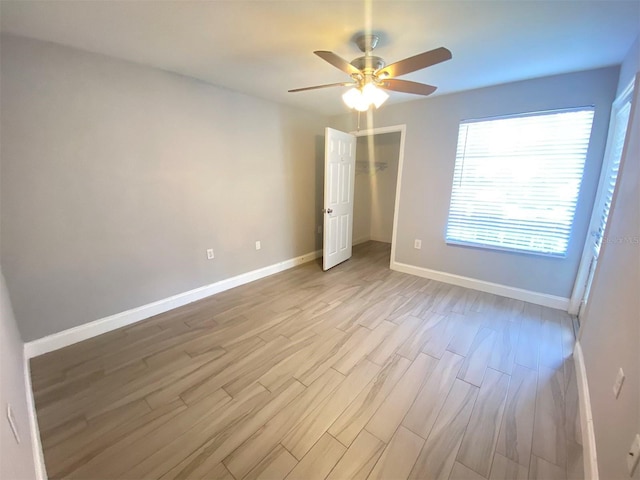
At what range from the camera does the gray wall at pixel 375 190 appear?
520cm

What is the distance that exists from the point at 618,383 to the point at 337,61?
218cm

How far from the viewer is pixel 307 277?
361 centimetres

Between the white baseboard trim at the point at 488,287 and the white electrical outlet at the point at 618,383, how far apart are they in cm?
199

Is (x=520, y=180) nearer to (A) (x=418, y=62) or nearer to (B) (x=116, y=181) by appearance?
(A) (x=418, y=62)

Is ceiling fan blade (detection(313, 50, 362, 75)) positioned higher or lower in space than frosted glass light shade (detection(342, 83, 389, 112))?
higher

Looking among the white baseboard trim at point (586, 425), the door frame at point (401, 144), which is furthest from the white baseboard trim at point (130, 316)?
the white baseboard trim at point (586, 425)

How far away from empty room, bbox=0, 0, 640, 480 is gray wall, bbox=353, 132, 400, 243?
1663 mm

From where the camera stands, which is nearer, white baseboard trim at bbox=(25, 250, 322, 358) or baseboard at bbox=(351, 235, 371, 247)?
white baseboard trim at bbox=(25, 250, 322, 358)

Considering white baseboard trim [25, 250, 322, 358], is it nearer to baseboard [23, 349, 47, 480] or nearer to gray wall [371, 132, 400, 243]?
Result: baseboard [23, 349, 47, 480]

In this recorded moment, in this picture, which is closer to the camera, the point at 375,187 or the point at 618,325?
the point at 618,325

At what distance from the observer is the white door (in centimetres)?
357

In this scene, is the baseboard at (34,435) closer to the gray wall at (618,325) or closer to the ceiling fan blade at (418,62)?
the gray wall at (618,325)

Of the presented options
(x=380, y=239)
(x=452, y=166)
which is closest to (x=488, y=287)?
(x=452, y=166)

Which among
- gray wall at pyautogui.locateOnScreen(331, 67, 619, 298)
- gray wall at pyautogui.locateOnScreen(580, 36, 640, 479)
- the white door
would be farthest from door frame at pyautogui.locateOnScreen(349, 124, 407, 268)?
gray wall at pyautogui.locateOnScreen(580, 36, 640, 479)
